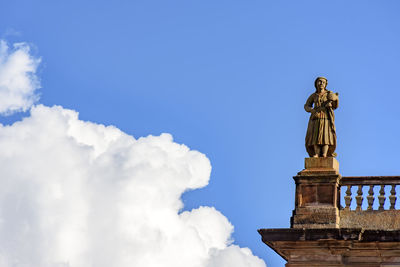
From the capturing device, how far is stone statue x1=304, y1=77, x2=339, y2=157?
2467 centimetres

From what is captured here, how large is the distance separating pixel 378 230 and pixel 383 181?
1430mm

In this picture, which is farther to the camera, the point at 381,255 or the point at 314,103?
the point at 314,103

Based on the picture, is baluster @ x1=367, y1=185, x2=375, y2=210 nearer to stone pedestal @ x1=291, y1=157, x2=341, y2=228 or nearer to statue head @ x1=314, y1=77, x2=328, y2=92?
stone pedestal @ x1=291, y1=157, x2=341, y2=228

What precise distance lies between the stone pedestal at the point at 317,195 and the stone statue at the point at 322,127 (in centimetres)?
30

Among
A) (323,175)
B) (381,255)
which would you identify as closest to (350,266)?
(381,255)

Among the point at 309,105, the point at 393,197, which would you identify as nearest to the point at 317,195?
the point at 393,197

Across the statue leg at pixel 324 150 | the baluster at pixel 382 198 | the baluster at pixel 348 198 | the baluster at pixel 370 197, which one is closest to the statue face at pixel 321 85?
the statue leg at pixel 324 150

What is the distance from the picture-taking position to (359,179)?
24.4 m

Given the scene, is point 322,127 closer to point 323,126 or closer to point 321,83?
point 323,126

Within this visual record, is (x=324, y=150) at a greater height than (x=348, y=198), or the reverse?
(x=324, y=150)

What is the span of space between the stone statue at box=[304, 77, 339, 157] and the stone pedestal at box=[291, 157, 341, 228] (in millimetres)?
298

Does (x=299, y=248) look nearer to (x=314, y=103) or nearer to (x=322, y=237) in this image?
(x=322, y=237)

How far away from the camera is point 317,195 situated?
79.9 ft

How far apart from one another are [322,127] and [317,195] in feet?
5.52
